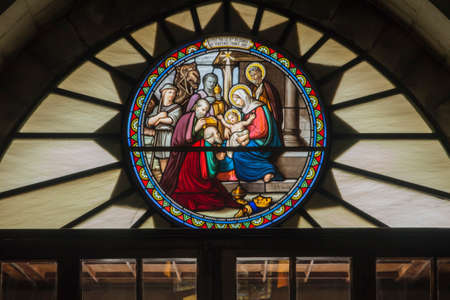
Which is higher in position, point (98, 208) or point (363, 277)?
point (98, 208)

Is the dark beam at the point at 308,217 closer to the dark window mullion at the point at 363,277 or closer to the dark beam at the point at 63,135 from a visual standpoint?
the dark window mullion at the point at 363,277

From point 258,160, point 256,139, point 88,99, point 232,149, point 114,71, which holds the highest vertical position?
point 114,71

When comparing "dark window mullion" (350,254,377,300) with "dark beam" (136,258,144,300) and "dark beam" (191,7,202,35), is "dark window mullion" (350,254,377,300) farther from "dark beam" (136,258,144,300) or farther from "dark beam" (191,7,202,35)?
"dark beam" (191,7,202,35)

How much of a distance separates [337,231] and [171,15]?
267 cm

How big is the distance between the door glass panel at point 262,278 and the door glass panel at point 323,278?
13 centimetres

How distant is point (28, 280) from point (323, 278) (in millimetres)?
2500

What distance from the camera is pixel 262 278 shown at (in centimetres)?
544

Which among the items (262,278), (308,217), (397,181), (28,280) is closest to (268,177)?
(308,217)

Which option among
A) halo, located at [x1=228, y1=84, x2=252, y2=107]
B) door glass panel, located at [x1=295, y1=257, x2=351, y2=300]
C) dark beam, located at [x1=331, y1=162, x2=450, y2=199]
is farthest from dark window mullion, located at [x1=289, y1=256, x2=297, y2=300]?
halo, located at [x1=228, y1=84, x2=252, y2=107]

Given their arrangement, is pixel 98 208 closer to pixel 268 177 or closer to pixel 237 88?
pixel 268 177

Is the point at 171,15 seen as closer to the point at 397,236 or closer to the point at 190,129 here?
the point at 190,129

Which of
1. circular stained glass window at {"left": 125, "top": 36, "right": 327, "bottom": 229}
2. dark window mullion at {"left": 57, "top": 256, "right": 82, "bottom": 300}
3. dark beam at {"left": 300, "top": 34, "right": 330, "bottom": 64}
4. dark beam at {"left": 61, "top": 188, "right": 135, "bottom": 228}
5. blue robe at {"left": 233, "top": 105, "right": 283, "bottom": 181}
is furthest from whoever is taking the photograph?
dark beam at {"left": 300, "top": 34, "right": 330, "bottom": 64}

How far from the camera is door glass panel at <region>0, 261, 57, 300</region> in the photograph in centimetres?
542

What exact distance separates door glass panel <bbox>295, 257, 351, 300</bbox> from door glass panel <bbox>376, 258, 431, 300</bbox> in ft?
0.96
